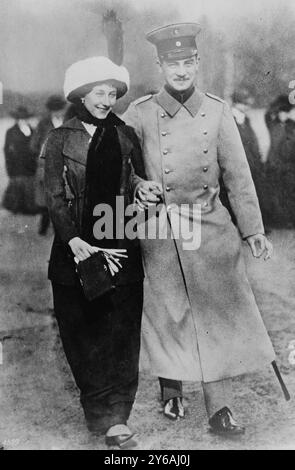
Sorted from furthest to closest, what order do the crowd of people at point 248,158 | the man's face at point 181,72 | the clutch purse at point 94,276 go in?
the crowd of people at point 248,158
the man's face at point 181,72
the clutch purse at point 94,276

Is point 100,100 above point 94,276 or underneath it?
above

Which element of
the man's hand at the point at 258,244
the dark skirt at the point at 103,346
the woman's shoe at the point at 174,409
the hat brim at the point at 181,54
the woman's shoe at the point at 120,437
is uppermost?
the hat brim at the point at 181,54

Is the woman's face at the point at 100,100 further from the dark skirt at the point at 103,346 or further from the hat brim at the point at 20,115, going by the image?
the dark skirt at the point at 103,346

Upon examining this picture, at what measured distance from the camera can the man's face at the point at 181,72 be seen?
3955 millimetres

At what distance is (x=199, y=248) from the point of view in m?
4.02

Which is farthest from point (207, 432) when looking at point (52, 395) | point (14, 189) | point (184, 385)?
point (14, 189)

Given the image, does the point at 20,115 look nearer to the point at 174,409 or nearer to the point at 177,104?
the point at 177,104

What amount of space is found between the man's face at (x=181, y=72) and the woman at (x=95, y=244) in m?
0.29

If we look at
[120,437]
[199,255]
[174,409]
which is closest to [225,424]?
[174,409]

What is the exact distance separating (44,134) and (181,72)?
3.17ft

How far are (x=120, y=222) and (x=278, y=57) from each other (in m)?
1.51

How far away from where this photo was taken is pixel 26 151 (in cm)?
420

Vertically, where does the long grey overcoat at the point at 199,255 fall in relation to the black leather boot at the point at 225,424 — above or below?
above

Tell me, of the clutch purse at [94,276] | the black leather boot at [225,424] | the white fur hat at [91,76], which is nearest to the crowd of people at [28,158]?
the white fur hat at [91,76]
